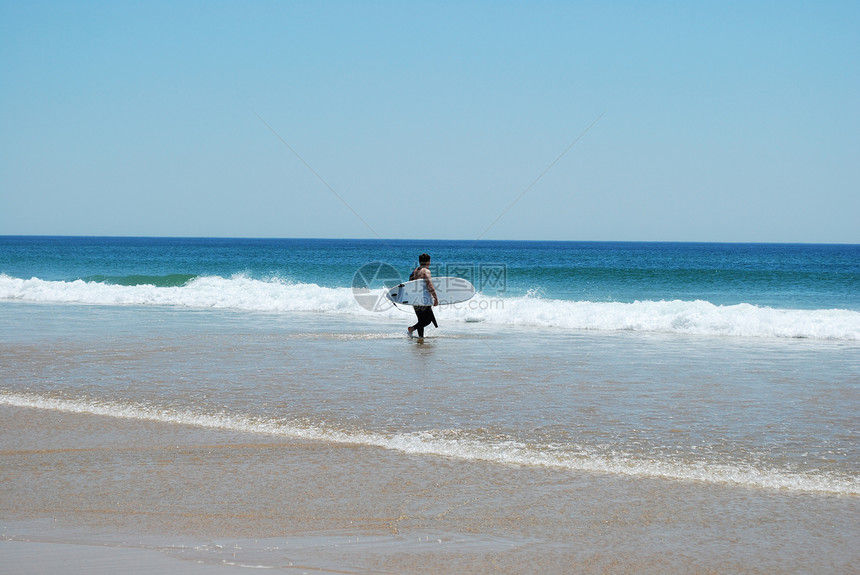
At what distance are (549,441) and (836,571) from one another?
2730 mm

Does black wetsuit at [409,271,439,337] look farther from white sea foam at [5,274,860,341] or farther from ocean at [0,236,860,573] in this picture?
white sea foam at [5,274,860,341]

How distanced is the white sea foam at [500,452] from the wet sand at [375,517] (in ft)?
0.59

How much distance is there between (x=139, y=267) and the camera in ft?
192

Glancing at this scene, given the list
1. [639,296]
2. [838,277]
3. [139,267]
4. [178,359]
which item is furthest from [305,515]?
[139,267]

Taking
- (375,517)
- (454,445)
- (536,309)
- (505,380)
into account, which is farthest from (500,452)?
(536,309)

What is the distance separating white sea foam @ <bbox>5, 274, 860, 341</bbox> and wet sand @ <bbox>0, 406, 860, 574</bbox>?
1165 centimetres

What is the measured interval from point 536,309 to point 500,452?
12.6 metres

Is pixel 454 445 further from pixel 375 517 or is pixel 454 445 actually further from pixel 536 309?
pixel 536 309

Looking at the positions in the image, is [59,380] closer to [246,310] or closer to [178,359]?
[178,359]

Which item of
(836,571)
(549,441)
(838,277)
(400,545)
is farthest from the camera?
(838,277)

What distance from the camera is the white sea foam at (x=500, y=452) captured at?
533cm

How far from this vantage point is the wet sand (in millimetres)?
3969

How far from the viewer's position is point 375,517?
14.9 feet

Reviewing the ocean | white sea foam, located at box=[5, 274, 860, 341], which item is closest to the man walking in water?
the ocean
